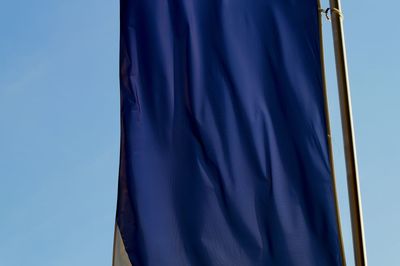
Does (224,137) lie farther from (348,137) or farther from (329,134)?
(348,137)

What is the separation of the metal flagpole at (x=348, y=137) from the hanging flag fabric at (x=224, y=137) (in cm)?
23

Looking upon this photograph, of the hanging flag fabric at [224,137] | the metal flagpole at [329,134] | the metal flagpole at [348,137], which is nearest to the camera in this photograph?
the metal flagpole at [348,137]

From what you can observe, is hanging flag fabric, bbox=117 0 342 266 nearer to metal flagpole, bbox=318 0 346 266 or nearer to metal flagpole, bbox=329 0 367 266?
metal flagpole, bbox=318 0 346 266

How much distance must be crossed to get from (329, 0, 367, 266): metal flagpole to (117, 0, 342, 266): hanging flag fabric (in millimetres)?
234

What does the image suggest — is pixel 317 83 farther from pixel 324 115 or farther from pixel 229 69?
pixel 229 69

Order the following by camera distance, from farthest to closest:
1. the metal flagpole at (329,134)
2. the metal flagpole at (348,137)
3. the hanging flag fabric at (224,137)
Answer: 1. the hanging flag fabric at (224,137)
2. the metal flagpole at (329,134)
3. the metal flagpole at (348,137)

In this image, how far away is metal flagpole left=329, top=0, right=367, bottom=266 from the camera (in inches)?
251

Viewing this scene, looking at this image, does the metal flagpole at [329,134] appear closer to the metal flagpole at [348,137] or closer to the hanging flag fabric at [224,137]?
the hanging flag fabric at [224,137]

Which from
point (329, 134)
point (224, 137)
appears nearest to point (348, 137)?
point (329, 134)

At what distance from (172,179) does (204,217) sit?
1.51 ft

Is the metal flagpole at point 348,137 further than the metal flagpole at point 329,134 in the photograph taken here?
No

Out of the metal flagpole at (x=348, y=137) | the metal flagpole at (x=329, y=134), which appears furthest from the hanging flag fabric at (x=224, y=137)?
the metal flagpole at (x=348, y=137)

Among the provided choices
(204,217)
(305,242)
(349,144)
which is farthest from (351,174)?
(204,217)

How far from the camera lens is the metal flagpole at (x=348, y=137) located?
6.39 metres
